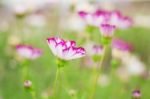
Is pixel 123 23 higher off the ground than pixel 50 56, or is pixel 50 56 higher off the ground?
pixel 123 23

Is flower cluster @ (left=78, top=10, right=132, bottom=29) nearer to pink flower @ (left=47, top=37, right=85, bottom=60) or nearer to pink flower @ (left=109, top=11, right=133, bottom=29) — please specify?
pink flower @ (left=109, top=11, right=133, bottom=29)

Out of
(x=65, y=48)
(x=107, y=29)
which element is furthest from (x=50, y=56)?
(x=65, y=48)

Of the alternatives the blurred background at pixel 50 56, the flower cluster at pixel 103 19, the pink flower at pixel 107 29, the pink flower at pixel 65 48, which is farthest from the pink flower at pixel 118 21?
the pink flower at pixel 65 48

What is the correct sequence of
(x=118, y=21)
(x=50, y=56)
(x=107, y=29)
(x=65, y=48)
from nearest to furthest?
(x=65, y=48) → (x=107, y=29) → (x=118, y=21) → (x=50, y=56)

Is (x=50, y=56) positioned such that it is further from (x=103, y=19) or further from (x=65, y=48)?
(x=65, y=48)

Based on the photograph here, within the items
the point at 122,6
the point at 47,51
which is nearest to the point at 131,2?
the point at 122,6

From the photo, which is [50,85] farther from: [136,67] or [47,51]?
[47,51]

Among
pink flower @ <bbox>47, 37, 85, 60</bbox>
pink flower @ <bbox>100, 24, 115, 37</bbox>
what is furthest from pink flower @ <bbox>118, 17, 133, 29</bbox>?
pink flower @ <bbox>47, 37, 85, 60</bbox>

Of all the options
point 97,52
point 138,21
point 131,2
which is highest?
point 97,52
